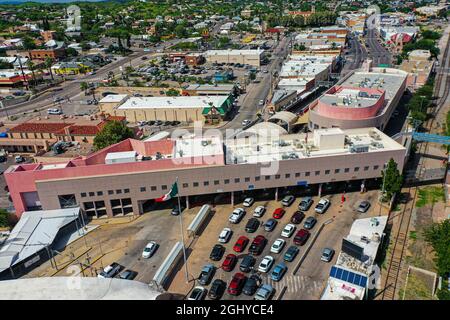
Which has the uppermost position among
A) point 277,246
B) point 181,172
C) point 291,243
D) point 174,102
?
point 181,172

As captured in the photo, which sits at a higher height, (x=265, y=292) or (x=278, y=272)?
(x=265, y=292)

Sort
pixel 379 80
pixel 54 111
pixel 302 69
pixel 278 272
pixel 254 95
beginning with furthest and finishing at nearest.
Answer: pixel 302 69 → pixel 254 95 → pixel 54 111 → pixel 379 80 → pixel 278 272

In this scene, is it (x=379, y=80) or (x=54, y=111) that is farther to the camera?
(x=54, y=111)

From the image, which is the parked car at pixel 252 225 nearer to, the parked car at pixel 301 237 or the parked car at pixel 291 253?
the parked car at pixel 301 237

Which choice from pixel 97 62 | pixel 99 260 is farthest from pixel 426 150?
pixel 97 62

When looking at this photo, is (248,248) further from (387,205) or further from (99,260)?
(387,205)

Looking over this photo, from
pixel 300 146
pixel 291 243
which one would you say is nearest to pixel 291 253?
pixel 291 243

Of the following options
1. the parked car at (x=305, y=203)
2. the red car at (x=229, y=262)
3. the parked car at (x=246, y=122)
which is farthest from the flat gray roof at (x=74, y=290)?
the parked car at (x=246, y=122)

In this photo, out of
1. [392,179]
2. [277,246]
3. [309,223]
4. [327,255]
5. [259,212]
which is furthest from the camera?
[259,212]

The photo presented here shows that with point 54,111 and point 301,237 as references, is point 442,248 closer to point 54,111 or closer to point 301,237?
point 301,237
